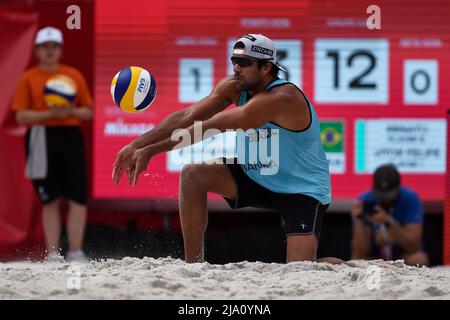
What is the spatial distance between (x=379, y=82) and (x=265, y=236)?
174cm

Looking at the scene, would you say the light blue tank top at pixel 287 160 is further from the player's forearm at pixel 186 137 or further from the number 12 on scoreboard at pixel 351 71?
the number 12 on scoreboard at pixel 351 71

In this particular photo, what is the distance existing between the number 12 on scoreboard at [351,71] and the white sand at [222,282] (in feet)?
10.4

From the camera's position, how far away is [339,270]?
19.5 feet

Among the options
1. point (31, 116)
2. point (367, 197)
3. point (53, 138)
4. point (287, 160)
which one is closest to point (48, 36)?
point (31, 116)

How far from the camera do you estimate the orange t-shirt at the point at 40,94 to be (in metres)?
9.11

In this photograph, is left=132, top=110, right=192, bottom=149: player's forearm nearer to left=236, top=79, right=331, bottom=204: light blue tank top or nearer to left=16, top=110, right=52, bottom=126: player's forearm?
left=236, top=79, right=331, bottom=204: light blue tank top

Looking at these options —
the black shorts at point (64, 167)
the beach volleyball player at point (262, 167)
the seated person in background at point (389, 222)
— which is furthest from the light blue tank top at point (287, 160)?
the black shorts at point (64, 167)

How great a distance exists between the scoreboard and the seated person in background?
43cm

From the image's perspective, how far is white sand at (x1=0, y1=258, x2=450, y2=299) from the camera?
5.07 meters

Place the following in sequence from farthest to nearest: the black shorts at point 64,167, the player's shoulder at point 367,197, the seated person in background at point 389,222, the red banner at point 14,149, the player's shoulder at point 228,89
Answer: the red banner at point 14,149, the black shorts at point 64,167, the player's shoulder at point 367,197, the seated person in background at point 389,222, the player's shoulder at point 228,89

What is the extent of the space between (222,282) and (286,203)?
110cm

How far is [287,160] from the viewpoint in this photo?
639 cm

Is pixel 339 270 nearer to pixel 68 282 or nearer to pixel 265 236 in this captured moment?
pixel 68 282
